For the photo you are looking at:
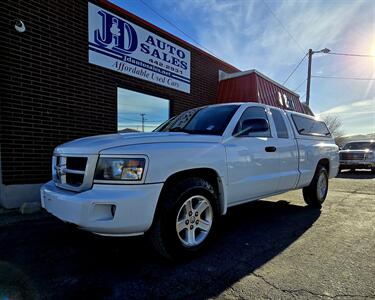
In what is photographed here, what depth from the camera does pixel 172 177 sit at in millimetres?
2926

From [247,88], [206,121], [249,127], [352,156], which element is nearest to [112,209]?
[206,121]

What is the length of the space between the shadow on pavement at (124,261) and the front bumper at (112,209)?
0.48 metres

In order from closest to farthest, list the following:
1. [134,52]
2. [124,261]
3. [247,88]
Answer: [124,261] < [134,52] < [247,88]

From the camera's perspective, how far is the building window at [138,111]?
716 cm

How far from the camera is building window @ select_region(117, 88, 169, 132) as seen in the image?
282 inches

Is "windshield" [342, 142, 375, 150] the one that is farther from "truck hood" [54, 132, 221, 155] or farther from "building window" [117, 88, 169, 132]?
"truck hood" [54, 132, 221, 155]

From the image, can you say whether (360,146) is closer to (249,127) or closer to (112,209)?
(249,127)

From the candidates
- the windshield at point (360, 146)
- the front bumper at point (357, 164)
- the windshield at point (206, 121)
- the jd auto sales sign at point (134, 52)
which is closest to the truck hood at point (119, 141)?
the windshield at point (206, 121)

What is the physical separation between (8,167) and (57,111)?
4.71 feet

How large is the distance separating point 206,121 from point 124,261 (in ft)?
7.06

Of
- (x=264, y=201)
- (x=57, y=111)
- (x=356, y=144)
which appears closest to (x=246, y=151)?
(x=264, y=201)

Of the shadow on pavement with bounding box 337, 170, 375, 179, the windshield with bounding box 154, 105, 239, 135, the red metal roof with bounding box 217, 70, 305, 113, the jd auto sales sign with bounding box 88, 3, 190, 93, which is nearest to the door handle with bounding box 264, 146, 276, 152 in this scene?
the windshield with bounding box 154, 105, 239, 135

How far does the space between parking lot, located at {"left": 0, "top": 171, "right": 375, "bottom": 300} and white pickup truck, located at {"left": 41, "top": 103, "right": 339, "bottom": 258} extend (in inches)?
13.8

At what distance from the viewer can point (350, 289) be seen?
2422 millimetres
